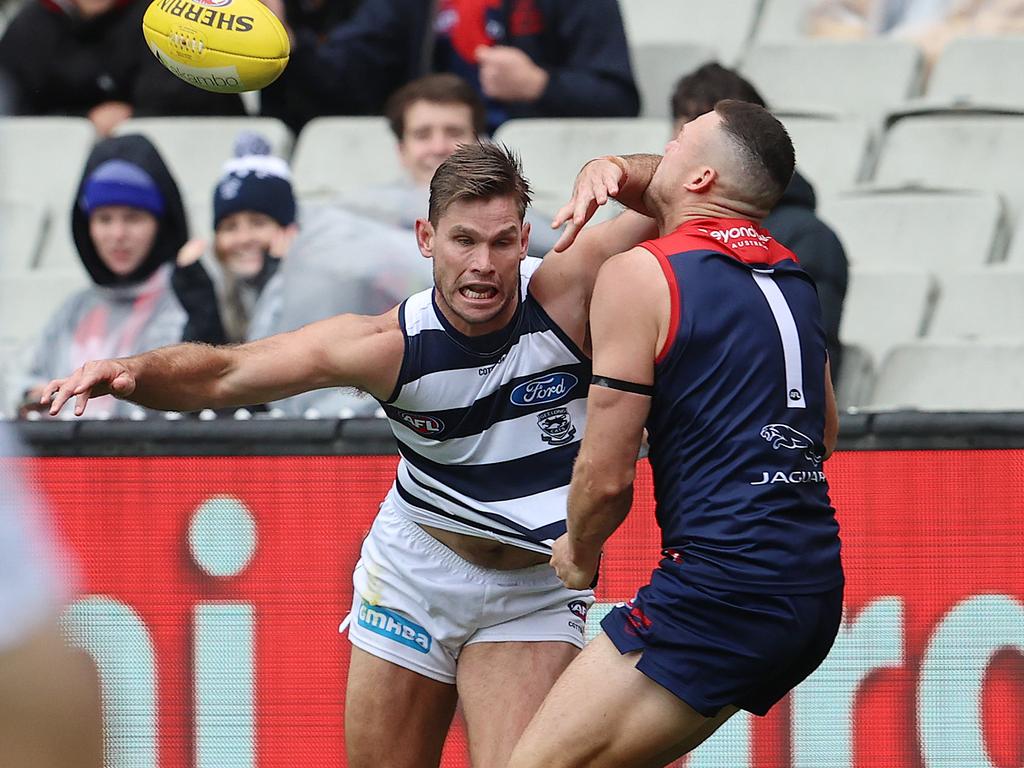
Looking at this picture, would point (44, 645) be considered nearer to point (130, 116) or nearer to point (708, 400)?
point (708, 400)

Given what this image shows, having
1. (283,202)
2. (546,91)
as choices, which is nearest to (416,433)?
(283,202)

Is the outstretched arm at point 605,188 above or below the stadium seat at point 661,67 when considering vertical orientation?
below

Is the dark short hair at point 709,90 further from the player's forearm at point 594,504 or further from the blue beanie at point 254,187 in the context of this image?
the player's forearm at point 594,504

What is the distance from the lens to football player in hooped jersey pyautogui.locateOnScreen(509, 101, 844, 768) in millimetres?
4043

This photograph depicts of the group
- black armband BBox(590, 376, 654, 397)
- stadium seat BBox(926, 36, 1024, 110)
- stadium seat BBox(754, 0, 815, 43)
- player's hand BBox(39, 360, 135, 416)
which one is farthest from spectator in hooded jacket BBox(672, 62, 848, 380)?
stadium seat BBox(754, 0, 815, 43)

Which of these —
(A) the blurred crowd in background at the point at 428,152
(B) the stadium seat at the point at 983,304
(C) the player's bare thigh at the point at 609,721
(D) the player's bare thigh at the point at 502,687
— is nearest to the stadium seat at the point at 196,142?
(A) the blurred crowd in background at the point at 428,152

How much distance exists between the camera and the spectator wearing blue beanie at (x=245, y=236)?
23.0 feet

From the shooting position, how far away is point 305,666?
563cm

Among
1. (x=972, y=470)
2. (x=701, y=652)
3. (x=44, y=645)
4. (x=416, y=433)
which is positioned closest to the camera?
(x=44, y=645)

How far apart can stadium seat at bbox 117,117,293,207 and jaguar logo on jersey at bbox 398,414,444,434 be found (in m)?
4.34

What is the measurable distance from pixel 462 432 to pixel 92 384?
3.41 ft

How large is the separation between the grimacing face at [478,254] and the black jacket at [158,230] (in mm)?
2828

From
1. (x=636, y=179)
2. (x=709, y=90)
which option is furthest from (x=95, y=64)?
(x=636, y=179)

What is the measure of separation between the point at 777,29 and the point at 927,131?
164cm
